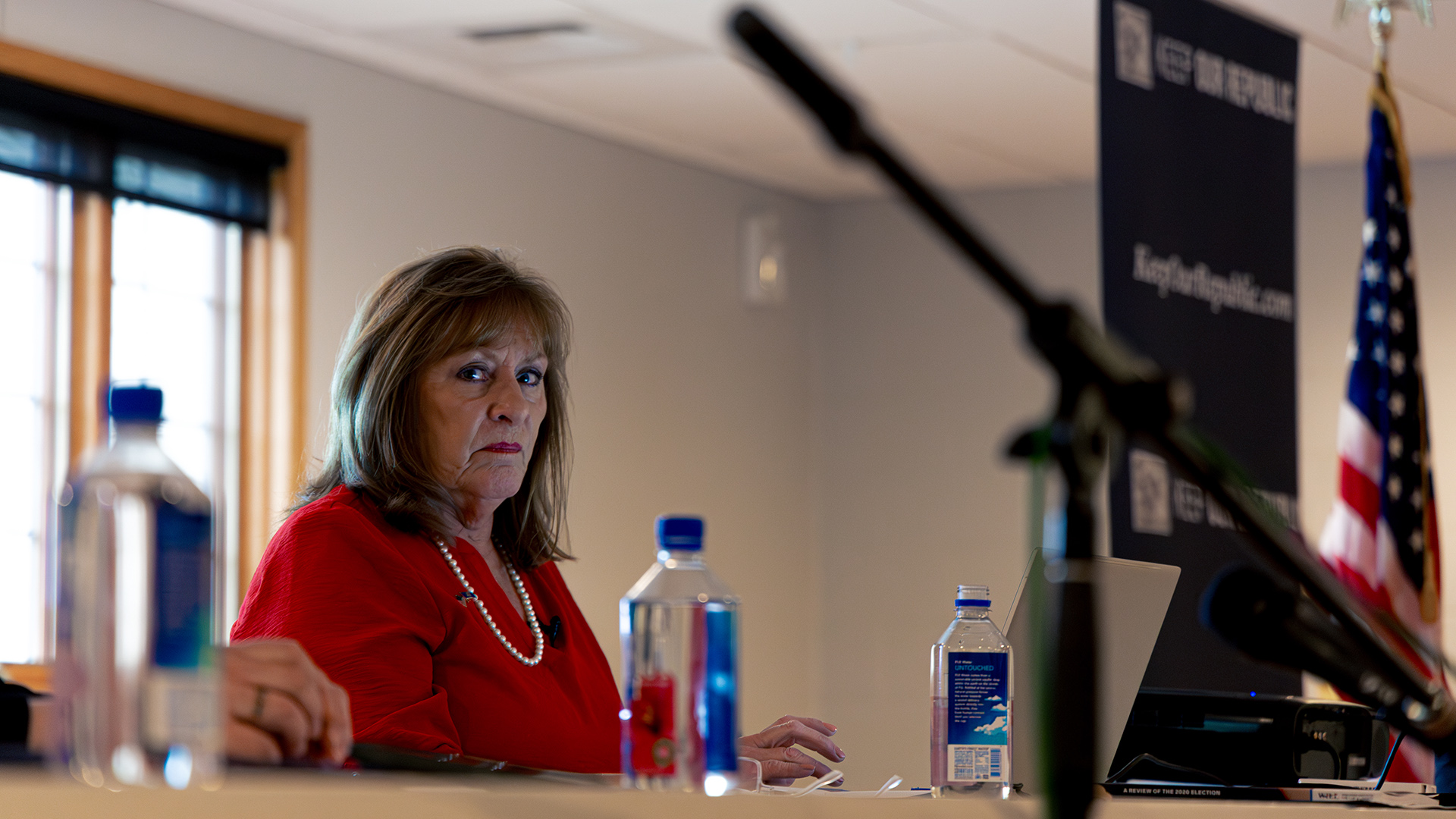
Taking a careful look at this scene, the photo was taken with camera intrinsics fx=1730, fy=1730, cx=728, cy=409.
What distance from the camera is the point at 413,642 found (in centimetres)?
171

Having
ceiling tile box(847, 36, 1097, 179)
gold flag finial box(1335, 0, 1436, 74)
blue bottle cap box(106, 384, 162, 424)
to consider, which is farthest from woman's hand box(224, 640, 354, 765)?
ceiling tile box(847, 36, 1097, 179)

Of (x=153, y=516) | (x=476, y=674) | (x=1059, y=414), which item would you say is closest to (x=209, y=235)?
(x=476, y=674)

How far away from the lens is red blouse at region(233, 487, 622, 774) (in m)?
1.65

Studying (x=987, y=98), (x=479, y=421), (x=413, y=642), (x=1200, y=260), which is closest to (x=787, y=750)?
(x=413, y=642)

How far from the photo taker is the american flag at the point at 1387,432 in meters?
3.59

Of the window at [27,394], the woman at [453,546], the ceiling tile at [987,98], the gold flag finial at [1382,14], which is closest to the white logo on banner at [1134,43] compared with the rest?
the gold flag finial at [1382,14]

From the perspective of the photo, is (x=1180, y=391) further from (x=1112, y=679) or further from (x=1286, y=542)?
(x=1112, y=679)

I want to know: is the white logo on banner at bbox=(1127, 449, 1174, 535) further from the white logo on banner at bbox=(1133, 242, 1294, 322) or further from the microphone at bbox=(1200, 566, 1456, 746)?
the microphone at bbox=(1200, 566, 1456, 746)

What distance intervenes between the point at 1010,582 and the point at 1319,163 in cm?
179

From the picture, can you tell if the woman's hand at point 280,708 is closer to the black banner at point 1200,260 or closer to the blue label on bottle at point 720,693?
the blue label on bottle at point 720,693

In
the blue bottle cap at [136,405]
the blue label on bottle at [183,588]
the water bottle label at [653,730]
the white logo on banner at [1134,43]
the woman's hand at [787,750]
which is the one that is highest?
the white logo on banner at [1134,43]

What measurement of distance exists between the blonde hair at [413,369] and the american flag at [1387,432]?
84.3 inches

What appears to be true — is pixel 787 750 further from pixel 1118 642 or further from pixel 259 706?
pixel 259 706

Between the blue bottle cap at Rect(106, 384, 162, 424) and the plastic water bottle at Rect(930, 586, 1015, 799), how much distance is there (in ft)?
2.57
